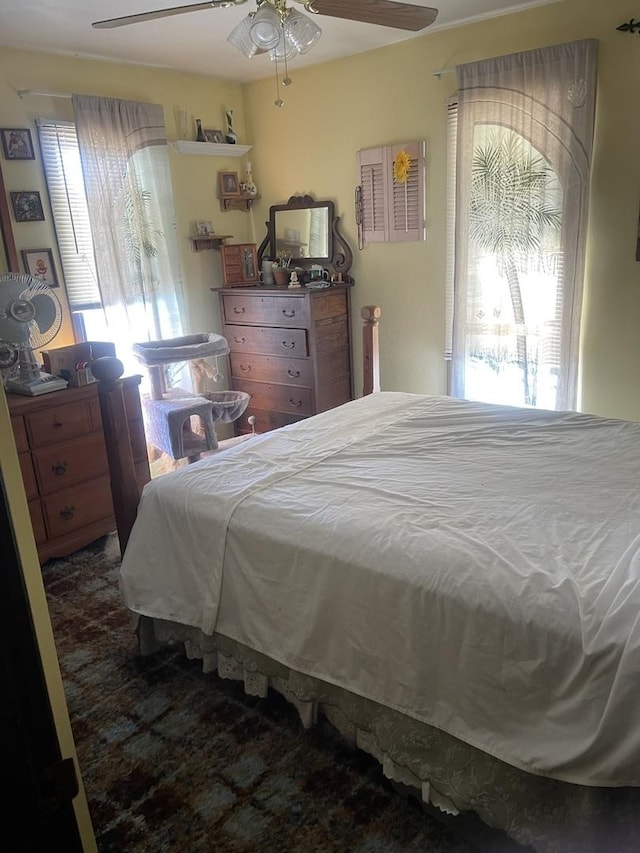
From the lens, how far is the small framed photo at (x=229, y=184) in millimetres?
4301

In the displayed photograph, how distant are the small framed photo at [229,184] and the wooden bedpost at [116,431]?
102 inches

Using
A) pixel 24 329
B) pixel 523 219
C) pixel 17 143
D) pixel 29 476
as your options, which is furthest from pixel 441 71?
pixel 29 476

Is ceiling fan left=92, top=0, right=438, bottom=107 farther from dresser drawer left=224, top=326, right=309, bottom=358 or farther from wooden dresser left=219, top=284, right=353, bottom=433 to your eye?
dresser drawer left=224, top=326, right=309, bottom=358

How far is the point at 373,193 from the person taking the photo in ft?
12.9

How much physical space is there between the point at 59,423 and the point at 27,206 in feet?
3.97

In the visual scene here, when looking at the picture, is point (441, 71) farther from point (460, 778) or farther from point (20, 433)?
point (460, 778)

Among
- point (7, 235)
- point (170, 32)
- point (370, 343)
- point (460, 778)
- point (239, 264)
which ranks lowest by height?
point (460, 778)

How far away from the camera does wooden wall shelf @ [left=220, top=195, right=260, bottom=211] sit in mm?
4352

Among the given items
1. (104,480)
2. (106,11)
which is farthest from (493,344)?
(106,11)

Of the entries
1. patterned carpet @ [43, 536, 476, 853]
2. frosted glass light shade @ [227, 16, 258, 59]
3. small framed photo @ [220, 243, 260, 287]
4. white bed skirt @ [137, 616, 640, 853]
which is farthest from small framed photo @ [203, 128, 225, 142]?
white bed skirt @ [137, 616, 640, 853]

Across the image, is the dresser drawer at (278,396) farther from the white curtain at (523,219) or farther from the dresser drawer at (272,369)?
the white curtain at (523,219)

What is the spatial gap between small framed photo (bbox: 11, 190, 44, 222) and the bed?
1.97 metres

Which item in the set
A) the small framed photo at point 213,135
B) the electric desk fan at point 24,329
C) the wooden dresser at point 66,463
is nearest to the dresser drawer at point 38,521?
the wooden dresser at point 66,463

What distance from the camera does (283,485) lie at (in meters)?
1.97
